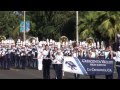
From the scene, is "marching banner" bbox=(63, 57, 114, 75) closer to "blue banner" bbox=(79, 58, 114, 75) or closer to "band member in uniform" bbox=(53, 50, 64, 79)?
"blue banner" bbox=(79, 58, 114, 75)

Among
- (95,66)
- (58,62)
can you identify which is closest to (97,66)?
(95,66)

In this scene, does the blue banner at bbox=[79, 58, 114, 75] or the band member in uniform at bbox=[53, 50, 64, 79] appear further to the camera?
the band member in uniform at bbox=[53, 50, 64, 79]

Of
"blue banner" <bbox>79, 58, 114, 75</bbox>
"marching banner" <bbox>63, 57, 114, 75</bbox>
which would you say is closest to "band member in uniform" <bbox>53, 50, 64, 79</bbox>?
"marching banner" <bbox>63, 57, 114, 75</bbox>

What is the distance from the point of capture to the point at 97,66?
1850 cm

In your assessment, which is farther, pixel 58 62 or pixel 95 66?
pixel 58 62

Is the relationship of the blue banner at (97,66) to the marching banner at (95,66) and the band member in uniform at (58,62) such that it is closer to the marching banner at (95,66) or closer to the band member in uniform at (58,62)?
the marching banner at (95,66)

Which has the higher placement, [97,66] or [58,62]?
[58,62]

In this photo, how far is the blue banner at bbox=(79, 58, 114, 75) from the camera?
60.6 ft

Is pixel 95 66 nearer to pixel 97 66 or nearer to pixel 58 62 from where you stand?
pixel 97 66

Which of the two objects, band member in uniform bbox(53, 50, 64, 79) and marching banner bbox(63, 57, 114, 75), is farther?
band member in uniform bbox(53, 50, 64, 79)

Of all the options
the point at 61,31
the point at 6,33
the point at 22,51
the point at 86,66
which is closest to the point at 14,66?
the point at 22,51

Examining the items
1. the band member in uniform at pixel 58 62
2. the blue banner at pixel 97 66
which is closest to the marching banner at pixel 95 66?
the blue banner at pixel 97 66
